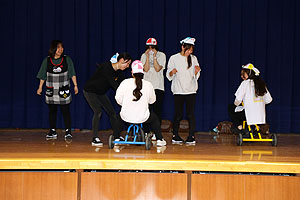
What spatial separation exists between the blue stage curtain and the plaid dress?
1708mm

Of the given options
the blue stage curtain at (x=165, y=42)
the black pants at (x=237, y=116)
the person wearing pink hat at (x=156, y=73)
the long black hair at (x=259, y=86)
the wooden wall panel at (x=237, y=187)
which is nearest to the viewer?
the wooden wall panel at (x=237, y=187)

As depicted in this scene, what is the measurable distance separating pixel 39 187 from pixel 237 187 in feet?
5.70

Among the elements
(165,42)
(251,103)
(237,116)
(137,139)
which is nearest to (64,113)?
(137,139)

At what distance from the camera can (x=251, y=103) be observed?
426 cm

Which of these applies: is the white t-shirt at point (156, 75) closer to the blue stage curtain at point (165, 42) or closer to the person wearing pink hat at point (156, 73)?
the person wearing pink hat at point (156, 73)

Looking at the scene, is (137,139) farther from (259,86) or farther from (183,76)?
(259,86)

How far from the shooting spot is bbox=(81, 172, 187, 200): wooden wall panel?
3096 millimetres

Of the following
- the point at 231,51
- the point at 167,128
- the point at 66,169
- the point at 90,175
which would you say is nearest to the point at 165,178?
the point at 90,175

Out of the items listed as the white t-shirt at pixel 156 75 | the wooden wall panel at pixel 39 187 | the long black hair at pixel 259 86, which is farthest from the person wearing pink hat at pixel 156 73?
the wooden wall panel at pixel 39 187

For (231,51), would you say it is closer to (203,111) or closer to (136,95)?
(203,111)

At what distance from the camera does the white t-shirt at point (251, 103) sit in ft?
13.9

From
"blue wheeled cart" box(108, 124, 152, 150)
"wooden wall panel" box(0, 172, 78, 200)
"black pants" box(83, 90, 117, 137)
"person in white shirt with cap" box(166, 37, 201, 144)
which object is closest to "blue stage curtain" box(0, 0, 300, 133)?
"person in white shirt with cap" box(166, 37, 201, 144)

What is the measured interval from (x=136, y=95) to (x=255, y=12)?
3.52 m

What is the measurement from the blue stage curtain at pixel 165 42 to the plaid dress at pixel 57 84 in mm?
1708
